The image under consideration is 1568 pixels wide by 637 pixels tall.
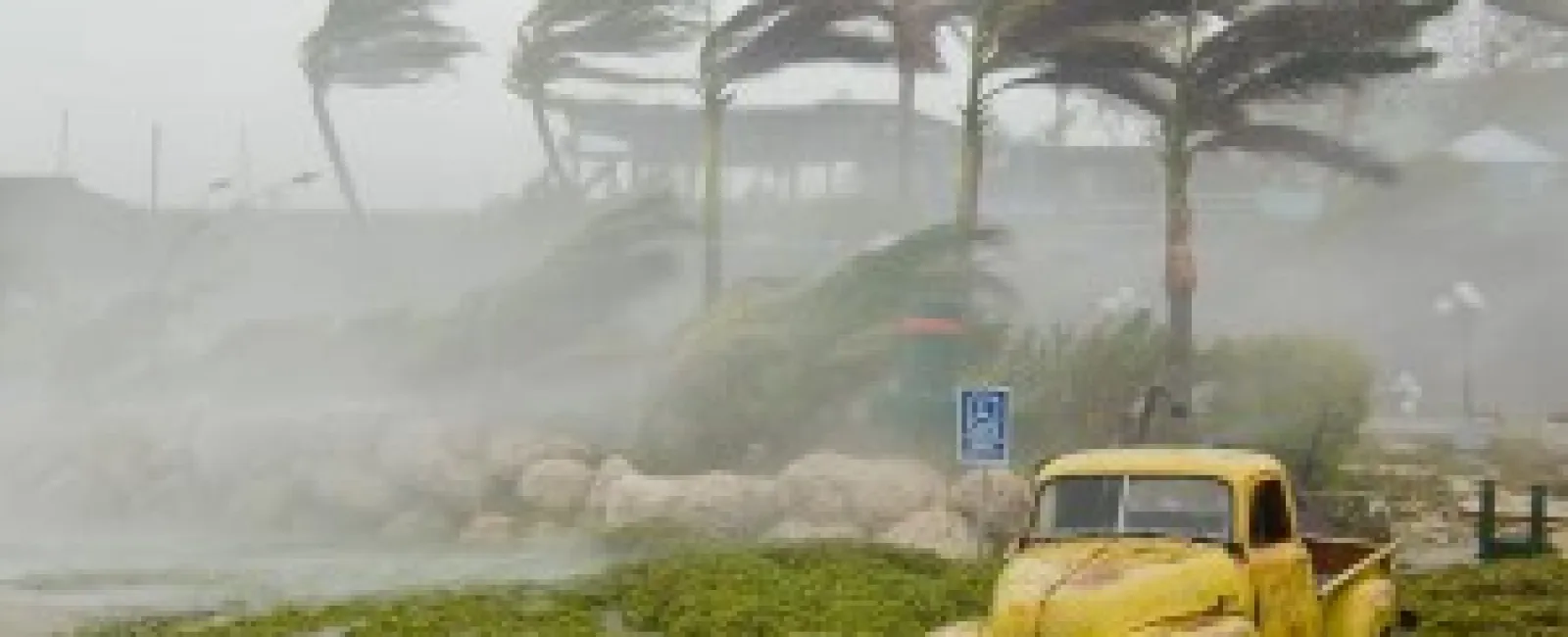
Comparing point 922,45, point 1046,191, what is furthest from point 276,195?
point 922,45

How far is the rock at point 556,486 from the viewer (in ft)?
89.5

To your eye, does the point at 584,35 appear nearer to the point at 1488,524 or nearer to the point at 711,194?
the point at 711,194

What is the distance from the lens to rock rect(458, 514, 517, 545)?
2702 cm

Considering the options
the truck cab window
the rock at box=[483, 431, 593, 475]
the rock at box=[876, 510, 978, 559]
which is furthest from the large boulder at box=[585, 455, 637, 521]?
the truck cab window

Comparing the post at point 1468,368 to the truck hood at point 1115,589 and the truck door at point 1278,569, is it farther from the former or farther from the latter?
the truck hood at point 1115,589

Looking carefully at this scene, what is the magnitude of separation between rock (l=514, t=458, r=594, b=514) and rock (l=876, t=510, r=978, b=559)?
617 cm

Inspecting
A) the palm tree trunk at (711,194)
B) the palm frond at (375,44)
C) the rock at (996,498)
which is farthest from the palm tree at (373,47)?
the rock at (996,498)

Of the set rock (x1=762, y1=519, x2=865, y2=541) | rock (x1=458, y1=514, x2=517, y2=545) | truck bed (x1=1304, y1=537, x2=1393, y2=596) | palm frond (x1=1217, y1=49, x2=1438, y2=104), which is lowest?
rock (x1=458, y1=514, x2=517, y2=545)

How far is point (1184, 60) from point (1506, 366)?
20.4 m

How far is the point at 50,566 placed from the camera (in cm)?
2650

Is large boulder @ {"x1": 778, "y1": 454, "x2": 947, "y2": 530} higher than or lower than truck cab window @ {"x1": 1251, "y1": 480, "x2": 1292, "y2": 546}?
lower

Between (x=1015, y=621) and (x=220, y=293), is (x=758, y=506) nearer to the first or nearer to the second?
(x=1015, y=621)

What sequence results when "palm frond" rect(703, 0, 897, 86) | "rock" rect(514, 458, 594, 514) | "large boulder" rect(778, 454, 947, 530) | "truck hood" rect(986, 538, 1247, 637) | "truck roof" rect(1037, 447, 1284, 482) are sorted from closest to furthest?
"truck hood" rect(986, 538, 1247, 637), "truck roof" rect(1037, 447, 1284, 482), "large boulder" rect(778, 454, 947, 530), "rock" rect(514, 458, 594, 514), "palm frond" rect(703, 0, 897, 86)

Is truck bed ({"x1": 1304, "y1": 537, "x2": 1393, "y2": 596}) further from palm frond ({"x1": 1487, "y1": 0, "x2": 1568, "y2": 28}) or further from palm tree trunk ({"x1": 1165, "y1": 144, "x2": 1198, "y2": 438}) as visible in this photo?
palm frond ({"x1": 1487, "y1": 0, "x2": 1568, "y2": 28})
